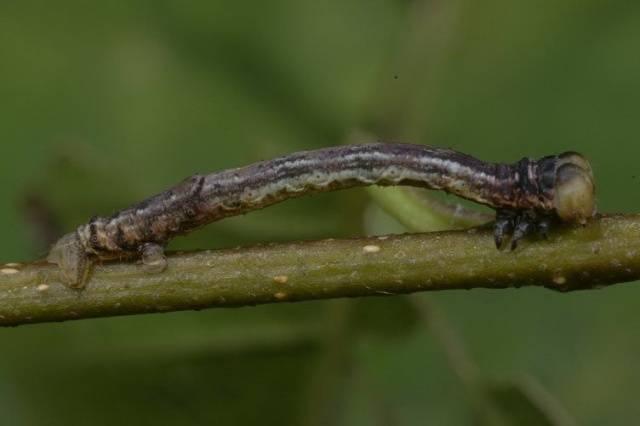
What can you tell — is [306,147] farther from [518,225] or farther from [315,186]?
[518,225]

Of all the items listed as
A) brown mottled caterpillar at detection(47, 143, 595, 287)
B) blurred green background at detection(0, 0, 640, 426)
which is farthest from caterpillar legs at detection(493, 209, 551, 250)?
blurred green background at detection(0, 0, 640, 426)

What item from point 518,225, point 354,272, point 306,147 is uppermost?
point 306,147

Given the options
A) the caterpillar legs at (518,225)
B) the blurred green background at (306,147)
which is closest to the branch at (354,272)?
the caterpillar legs at (518,225)

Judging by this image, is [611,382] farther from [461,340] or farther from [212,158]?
[212,158]

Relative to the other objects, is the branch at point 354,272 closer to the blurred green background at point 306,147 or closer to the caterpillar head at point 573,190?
the caterpillar head at point 573,190

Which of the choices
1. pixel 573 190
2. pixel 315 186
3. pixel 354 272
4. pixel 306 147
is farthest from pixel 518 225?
pixel 306 147

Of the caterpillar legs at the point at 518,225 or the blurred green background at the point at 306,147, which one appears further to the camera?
the blurred green background at the point at 306,147

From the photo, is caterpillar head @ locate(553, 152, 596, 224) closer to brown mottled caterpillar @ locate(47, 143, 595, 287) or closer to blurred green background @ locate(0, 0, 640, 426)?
brown mottled caterpillar @ locate(47, 143, 595, 287)
